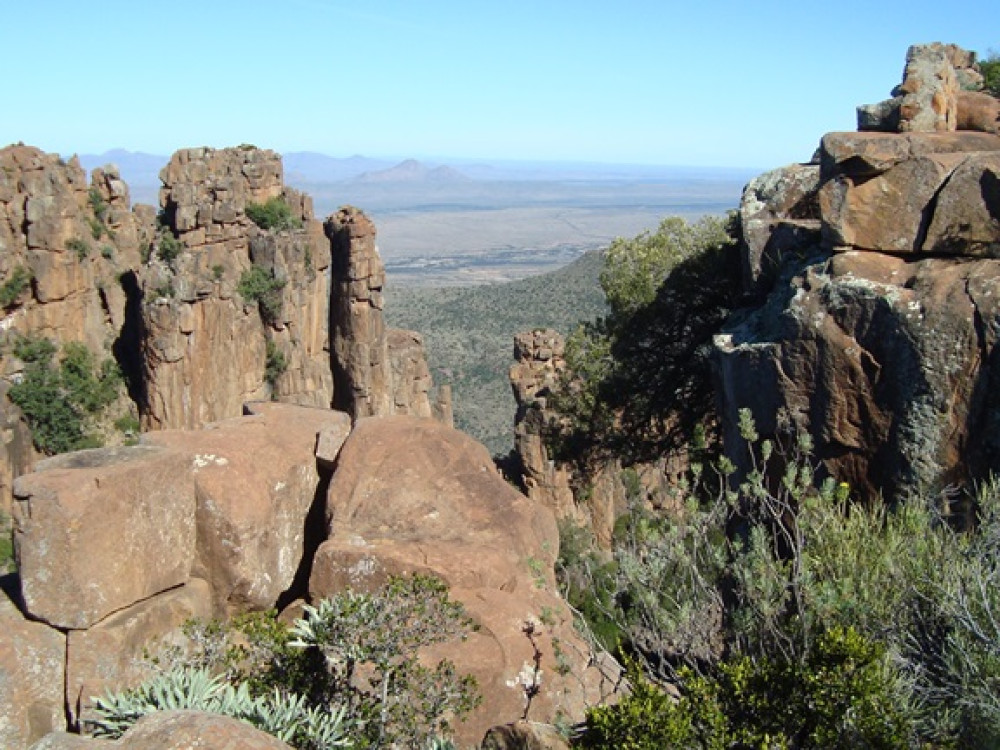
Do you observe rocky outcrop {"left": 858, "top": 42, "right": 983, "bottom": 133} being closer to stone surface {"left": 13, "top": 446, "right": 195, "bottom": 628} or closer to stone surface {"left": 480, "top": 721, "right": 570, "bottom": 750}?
stone surface {"left": 480, "top": 721, "right": 570, "bottom": 750}

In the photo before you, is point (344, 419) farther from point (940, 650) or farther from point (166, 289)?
point (166, 289)

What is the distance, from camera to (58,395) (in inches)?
1751

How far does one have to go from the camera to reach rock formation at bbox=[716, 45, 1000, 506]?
11047 millimetres

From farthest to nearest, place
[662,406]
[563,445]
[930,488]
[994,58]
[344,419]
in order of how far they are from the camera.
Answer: [994,58] → [563,445] → [662,406] → [344,419] → [930,488]

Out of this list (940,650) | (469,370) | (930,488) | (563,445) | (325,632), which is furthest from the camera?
(469,370)

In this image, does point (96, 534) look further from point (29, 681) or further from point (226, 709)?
point (226, 709)

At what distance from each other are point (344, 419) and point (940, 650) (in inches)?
356

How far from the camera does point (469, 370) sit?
80.6 m

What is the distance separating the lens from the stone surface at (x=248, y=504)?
12.6 meters

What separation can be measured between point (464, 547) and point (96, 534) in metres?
4.25

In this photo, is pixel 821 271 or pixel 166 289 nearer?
pixel 821 271

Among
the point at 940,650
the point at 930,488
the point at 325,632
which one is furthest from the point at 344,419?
the point at 940,650

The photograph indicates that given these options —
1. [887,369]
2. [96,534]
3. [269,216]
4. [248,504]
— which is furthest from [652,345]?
[269,216]

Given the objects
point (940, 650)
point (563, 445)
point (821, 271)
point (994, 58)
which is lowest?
point (563, 445)
